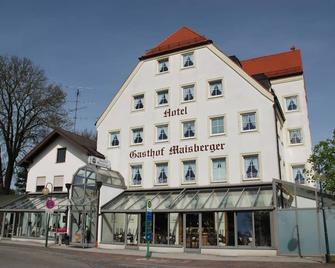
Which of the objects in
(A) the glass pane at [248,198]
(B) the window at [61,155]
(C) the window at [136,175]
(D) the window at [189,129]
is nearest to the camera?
(A) the glass pane at [248,198]

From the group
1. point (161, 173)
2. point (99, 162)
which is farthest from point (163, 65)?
point (99, 162)

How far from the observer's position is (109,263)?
18.3 metres

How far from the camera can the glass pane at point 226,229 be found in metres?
23.3

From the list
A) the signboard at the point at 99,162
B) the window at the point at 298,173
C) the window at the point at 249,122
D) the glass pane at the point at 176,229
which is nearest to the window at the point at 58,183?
the signboard at the point at 99,162

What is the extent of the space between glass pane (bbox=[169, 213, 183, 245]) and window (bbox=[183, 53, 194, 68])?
11.7 metres

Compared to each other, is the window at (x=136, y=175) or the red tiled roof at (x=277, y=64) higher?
the red tiled roof at (x=277, y=64)

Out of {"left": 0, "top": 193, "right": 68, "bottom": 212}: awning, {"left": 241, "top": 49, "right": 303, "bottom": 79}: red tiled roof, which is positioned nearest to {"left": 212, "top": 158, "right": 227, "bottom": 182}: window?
{"left": 241, "top": 49, "right": 303, "bottom": 79}: red tiled roof

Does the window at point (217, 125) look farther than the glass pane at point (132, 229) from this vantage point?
Yes

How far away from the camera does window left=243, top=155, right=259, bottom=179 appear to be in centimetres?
2644

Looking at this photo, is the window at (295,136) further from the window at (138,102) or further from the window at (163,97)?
the window at (138,102)

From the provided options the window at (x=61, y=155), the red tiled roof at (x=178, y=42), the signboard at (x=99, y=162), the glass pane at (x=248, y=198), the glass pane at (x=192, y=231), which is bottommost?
the glass pane at (x=192, y=231)

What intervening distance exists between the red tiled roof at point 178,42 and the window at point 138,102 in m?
3.33

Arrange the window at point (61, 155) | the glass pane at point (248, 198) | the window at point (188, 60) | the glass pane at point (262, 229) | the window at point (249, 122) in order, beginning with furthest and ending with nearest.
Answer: the window at point (61, 155)
the window at point (188, 60)
the window at point (249, 122)
the glass pane at point (248, 198)
the glass pane at point (262, 229)

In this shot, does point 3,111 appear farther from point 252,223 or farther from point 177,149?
point 252,223
